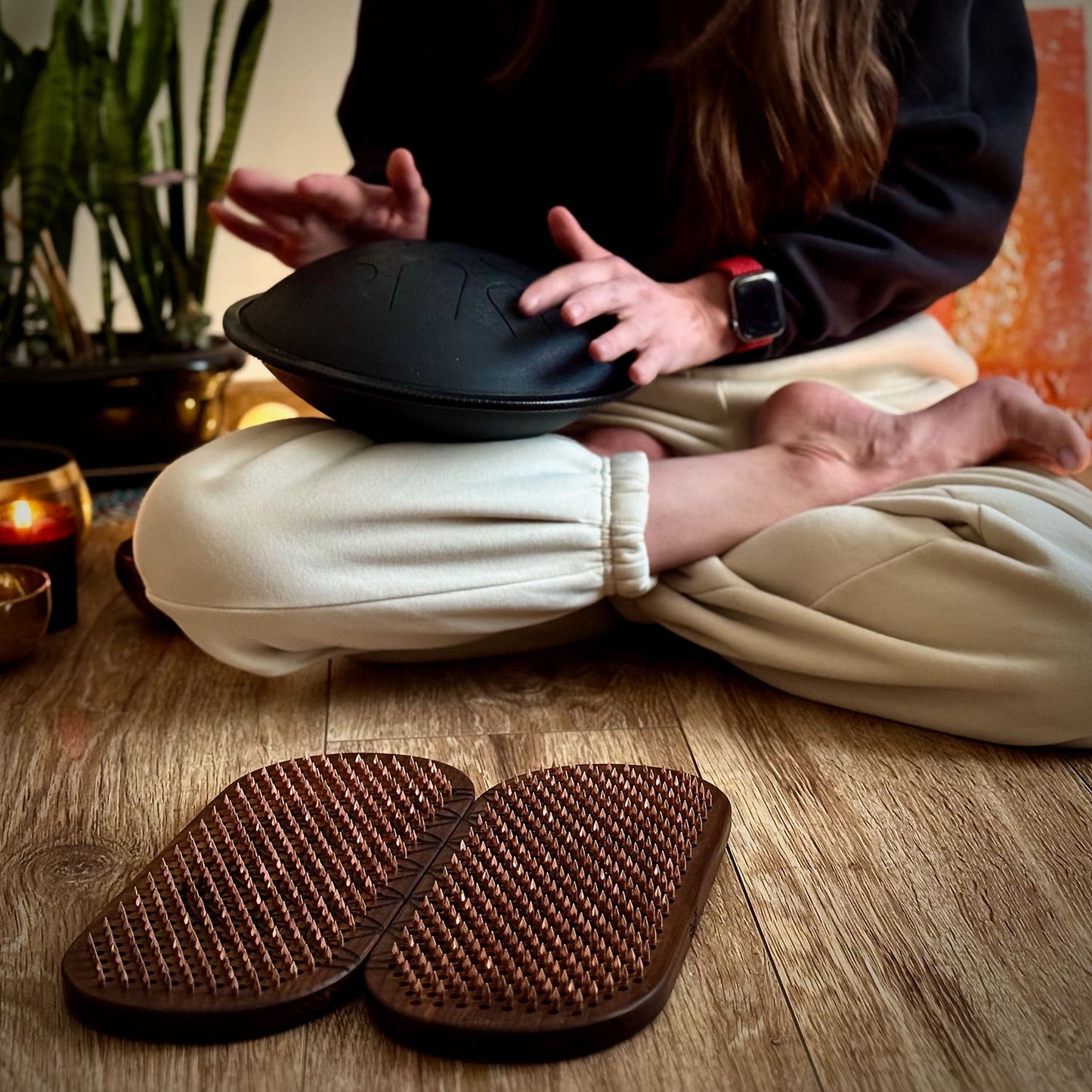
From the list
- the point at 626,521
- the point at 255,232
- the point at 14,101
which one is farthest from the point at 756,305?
the point at 14,101

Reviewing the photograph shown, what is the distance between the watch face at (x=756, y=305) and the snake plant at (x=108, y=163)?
3.21 feet

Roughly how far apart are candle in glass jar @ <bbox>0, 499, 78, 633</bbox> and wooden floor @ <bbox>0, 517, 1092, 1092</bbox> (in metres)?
0.03

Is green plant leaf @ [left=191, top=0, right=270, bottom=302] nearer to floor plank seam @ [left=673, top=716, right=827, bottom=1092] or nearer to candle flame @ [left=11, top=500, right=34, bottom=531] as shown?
candle flame @ [left=11, top=500, right=34, bottom=531]

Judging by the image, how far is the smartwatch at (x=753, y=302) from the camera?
1196mm

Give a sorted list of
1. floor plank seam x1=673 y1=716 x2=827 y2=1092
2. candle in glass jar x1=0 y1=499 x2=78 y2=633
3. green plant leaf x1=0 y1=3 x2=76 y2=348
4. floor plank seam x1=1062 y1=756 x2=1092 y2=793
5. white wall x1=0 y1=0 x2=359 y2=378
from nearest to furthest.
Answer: floor plank seam x1=673 y1=716 x2=827 y2=1092
floor plank seam x1=1062 y1=756 x2=1092 y2=793
candle in glass jar x1=0 y1=499 x2=78 y2=633
green plant leaf x1=0 y1=3 x2=76 y2=348
white wall x1=0 y1=0 x2=359 y2=378

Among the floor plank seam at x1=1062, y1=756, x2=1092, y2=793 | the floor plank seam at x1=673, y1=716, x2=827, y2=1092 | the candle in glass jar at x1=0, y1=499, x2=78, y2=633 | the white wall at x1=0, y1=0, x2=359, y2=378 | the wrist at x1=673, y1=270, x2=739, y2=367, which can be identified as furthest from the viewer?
the white wall at x1=0, y1=0, x2=359, y2=378

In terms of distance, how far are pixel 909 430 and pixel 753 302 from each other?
0.20 meters

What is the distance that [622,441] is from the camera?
1272 millimetres

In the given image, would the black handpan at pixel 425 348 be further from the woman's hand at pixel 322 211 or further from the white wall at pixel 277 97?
the white wall at pixel 277 97

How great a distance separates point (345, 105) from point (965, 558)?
3.18 feet

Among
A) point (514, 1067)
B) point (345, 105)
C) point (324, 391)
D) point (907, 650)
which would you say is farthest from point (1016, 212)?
point (514, 1067)

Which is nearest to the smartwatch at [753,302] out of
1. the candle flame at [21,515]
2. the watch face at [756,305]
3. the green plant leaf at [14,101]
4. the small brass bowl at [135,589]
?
the watch face at [756,305]

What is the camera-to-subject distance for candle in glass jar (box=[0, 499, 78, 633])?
1.31m

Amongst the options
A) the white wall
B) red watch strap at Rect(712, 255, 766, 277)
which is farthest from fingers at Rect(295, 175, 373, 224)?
the white wall
